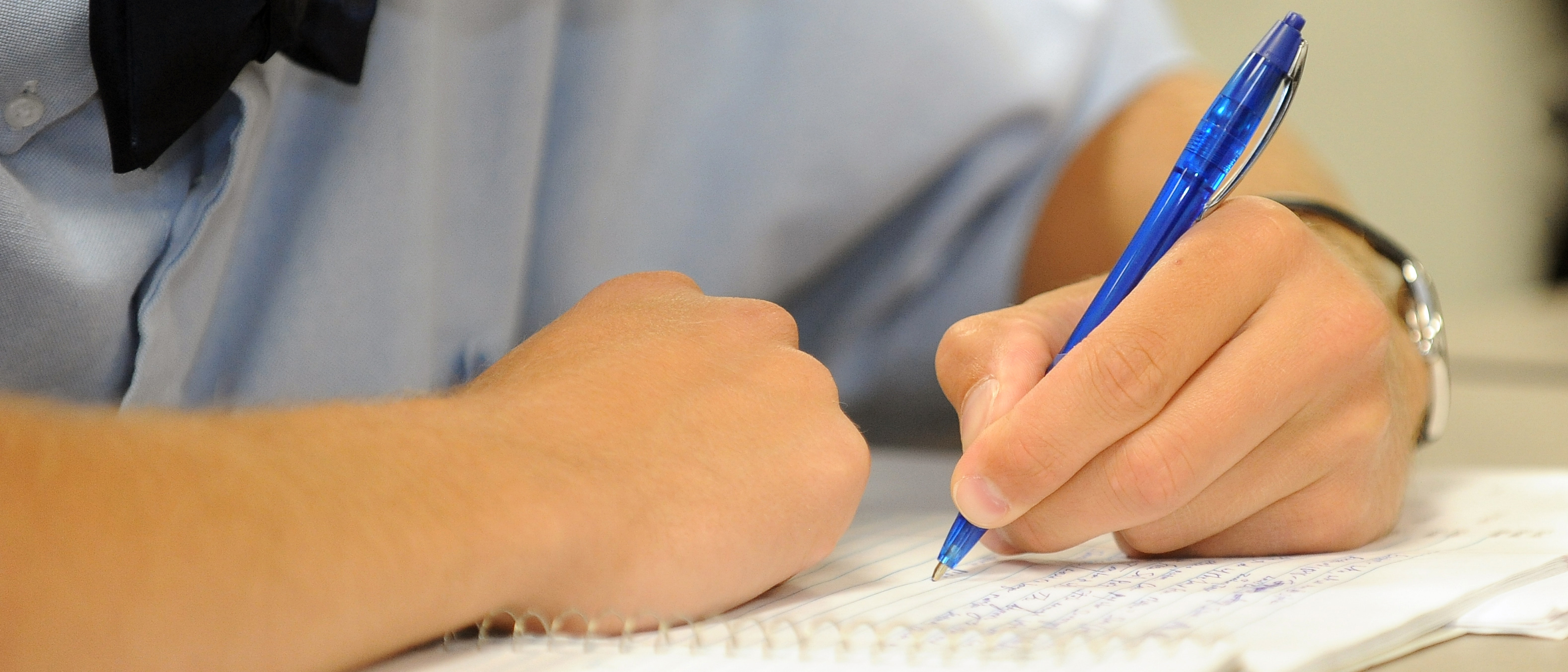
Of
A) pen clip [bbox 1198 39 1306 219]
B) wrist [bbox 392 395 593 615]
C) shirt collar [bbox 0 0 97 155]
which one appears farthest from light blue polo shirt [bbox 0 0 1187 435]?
pen clip [bbox 1198 39 1306 219]

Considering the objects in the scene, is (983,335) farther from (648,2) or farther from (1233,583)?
(648,2)

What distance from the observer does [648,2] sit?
604 millimetres

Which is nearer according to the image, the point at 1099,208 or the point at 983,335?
the point at 983,335

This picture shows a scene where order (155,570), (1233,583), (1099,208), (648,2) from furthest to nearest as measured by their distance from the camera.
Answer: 1. (1099,208)
2. (648,2)
3. (1233,583)
4. (155,570)

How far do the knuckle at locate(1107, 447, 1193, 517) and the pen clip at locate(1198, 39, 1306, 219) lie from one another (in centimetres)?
9

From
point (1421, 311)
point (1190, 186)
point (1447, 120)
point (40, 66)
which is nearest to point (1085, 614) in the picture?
point (1190, 186)

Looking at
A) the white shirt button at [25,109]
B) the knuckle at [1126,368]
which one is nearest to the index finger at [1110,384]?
the knuckle at [1126,368]

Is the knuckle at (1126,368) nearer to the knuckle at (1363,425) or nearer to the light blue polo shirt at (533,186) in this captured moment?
the knuckle at (1363,425)

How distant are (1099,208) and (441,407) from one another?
523mm

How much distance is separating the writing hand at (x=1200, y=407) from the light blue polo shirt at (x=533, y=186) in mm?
252

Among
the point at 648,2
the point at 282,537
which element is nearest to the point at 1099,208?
the point at 648,2


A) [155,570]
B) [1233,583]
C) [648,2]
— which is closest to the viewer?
[155,570]

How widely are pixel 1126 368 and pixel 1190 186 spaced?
0.07 m

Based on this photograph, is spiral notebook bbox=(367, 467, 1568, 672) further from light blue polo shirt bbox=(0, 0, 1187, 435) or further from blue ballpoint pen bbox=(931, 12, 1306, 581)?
light blue polo shirt bbox=(0, 0, 1187, 435)
